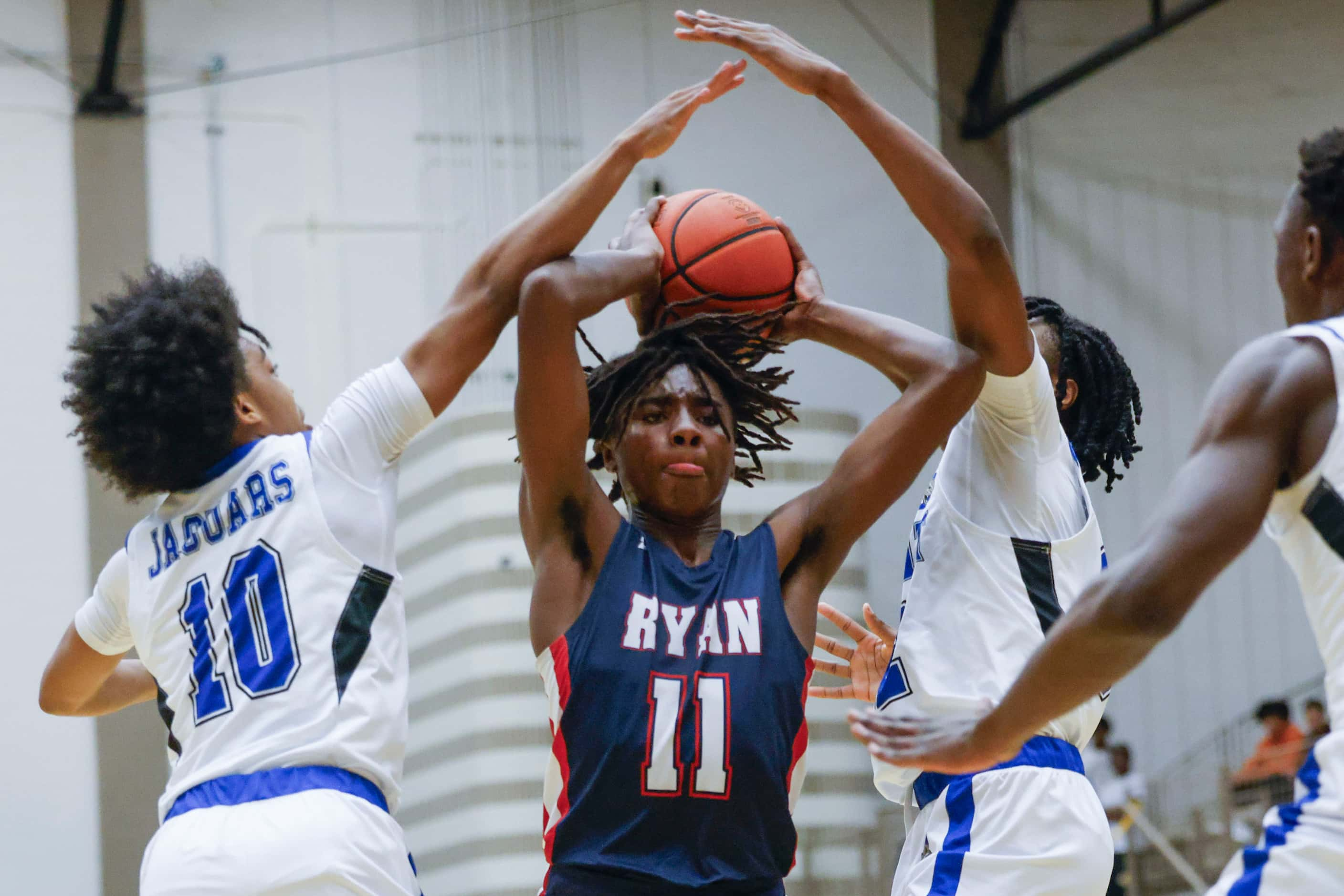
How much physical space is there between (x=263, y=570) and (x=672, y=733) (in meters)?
0.85

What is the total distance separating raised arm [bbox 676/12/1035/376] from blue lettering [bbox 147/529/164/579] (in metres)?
1.64

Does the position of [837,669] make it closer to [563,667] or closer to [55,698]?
[563,667]

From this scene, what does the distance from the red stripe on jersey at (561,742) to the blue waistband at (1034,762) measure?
2.55 feet

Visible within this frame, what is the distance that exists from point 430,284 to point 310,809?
20.0 ft

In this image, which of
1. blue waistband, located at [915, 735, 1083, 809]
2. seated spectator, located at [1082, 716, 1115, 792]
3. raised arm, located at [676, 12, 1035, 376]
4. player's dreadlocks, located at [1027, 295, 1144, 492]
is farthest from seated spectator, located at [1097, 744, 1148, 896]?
raised arm, located at [676, 12, 1035, 376]

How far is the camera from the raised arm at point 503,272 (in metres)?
3.12

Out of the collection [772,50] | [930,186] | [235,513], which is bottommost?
[235,513]

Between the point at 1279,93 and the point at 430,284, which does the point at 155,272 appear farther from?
the point at 1279,93

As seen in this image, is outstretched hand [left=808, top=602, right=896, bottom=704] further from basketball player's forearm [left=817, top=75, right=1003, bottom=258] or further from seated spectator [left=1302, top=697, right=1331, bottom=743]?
seated spectator [left=1302, top=697, right=1331, bottom=743]

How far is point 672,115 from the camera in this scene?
354 centimetres

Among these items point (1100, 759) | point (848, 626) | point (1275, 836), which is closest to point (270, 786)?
point (848, 626)

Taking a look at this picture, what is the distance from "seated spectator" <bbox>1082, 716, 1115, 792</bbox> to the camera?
10383 millimetres

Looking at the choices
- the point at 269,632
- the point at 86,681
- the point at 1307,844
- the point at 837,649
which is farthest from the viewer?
the point at 837,649

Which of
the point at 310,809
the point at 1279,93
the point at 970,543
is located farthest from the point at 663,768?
the point at 1279,93
